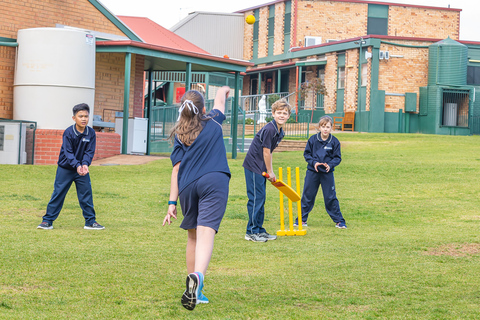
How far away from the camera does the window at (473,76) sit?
36.2 meters

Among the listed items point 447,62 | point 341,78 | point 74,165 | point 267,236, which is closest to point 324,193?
point 267,236

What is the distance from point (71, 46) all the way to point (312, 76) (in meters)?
23.1

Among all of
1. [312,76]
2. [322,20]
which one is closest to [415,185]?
[312,76]

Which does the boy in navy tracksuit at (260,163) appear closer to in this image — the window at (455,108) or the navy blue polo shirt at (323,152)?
the navy blue polo shirt at (323,152)

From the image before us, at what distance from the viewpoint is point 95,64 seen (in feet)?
66.9

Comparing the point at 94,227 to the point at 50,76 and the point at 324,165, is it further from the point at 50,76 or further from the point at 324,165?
the point at 50,76

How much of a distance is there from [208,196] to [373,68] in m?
30.2

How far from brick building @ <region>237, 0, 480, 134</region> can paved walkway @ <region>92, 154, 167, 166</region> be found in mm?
17801

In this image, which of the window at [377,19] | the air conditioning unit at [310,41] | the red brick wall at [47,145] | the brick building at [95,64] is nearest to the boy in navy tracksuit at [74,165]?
the red brick wall at [47,145]

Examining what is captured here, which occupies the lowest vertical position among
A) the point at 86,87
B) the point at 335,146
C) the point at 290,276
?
the point at 290,276

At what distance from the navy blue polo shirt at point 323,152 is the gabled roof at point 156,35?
1681 cm

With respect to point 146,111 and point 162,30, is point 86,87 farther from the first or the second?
point 162,30

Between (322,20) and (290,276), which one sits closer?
(290,276)

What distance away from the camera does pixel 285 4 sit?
4278 centimetres
